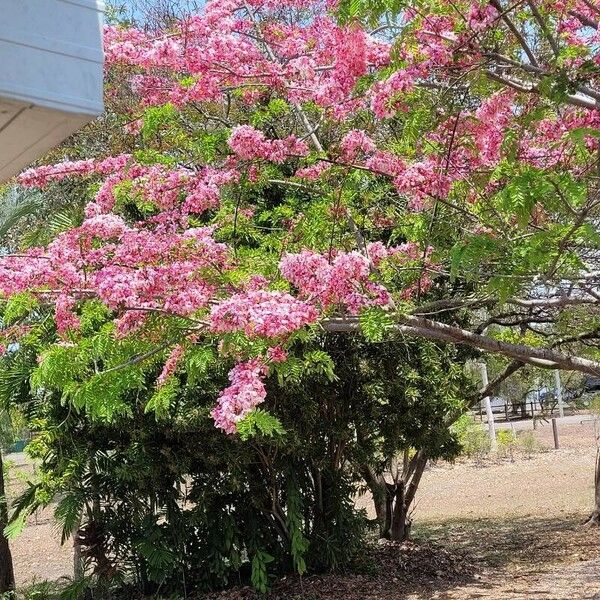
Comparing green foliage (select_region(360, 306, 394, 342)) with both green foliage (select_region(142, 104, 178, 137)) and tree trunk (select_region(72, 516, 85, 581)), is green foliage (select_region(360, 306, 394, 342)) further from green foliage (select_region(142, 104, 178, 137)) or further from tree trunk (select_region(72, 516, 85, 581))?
tree trunk (select_region(72, 516, 85, 581))

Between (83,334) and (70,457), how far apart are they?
211 centimetres

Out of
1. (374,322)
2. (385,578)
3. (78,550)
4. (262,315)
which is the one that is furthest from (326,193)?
(78,550)

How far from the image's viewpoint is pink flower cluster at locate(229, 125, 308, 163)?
598 cm

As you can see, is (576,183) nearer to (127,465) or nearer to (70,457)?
(127,465)

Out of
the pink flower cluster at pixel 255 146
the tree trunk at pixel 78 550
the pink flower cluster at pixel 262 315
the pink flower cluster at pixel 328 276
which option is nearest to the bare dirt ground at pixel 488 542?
the tree trunk at pixel 78 550

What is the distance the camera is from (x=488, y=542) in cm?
1180

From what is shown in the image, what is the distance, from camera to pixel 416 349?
953cm

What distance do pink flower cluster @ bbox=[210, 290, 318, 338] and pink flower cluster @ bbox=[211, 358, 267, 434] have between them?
0.32 m

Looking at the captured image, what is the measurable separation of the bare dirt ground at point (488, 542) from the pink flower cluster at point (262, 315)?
4.48 m

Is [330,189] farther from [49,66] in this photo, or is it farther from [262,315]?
[49,66]

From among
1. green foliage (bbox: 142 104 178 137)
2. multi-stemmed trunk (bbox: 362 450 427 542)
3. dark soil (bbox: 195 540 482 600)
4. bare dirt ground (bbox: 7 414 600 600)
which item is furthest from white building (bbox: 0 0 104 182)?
multi-stemmed trunk (bbox: 362 450 427 542)

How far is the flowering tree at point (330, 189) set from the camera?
197 inches

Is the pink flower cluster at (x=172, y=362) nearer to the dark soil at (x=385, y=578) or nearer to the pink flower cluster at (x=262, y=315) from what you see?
the pink flower cluster at (x=262, y=315)

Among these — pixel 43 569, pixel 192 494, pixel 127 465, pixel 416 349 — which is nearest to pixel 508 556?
pixel 416 349
